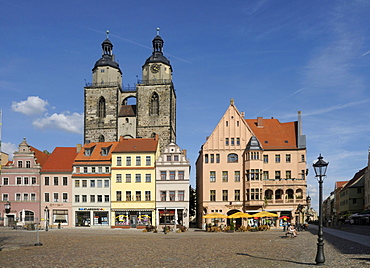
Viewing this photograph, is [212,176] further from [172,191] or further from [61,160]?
[61,160]

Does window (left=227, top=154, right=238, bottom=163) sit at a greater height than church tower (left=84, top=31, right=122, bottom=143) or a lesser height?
lesser

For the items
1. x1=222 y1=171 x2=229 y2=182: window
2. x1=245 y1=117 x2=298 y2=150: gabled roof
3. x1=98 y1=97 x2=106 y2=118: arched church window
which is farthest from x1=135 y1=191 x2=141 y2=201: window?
x1=98 y1=97 x2=106 y2=118: arched church window

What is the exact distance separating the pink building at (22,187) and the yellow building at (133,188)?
11452 millimetres

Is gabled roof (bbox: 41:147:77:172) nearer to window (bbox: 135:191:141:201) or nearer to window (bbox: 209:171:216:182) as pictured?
window (bbox: 135:191:141:201)

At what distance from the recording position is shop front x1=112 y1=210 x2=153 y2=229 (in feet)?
212

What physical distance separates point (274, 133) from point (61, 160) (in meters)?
31.7

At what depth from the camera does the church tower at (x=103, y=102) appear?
8831cm

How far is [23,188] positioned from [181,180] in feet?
75.8

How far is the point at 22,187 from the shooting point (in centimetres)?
6725

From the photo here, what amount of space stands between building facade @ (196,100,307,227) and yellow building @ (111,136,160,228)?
7.38 meters

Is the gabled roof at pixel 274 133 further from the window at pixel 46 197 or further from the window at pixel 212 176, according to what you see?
the window at pixel 46 197

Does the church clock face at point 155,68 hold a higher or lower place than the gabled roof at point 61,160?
higher

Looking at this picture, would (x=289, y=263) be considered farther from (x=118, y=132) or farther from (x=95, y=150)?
(x=118, y=132)

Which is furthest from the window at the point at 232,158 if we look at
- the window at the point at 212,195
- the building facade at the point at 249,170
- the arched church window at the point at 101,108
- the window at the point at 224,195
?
the arched church window at the point at 101,108
